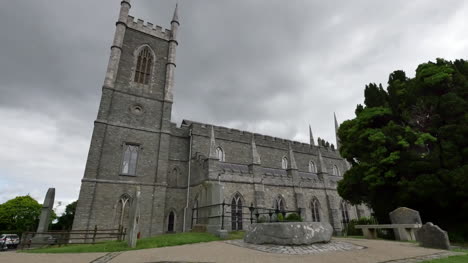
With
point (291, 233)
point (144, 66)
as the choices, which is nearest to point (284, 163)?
point (144, 66)

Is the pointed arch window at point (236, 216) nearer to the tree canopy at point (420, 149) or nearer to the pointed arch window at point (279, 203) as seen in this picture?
the pointed arch window at point (279, 203)

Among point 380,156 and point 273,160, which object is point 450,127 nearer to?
point 380,156

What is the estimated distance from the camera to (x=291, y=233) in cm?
701

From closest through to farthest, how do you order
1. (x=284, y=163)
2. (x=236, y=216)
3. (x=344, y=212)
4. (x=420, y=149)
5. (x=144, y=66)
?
(x=420, y=149), (x=236, y=216), (x=144, y=66), (x=344, y=212), (x=284, y=163)

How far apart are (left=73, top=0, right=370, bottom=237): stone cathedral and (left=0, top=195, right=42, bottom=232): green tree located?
119ft

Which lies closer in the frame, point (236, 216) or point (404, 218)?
point (404, 218)

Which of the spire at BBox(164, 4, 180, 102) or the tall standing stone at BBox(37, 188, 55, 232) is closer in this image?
the tall standing stone at BBox(37, 188, 55, 232)

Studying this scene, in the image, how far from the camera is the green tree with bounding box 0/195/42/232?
129ft

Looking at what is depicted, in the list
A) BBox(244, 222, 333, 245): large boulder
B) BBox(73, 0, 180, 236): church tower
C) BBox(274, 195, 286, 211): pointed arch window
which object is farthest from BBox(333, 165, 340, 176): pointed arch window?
BBox(244, 222, 333, 245): large boulder

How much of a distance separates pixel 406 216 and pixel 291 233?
23.5ft

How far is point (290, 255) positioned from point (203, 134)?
1784cm

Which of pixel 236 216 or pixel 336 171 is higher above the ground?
pixel 336 171

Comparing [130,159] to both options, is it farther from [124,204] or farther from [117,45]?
[117,45]

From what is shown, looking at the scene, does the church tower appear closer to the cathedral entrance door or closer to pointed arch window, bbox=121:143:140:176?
pointed arch window, bbox=121:143:140:176
